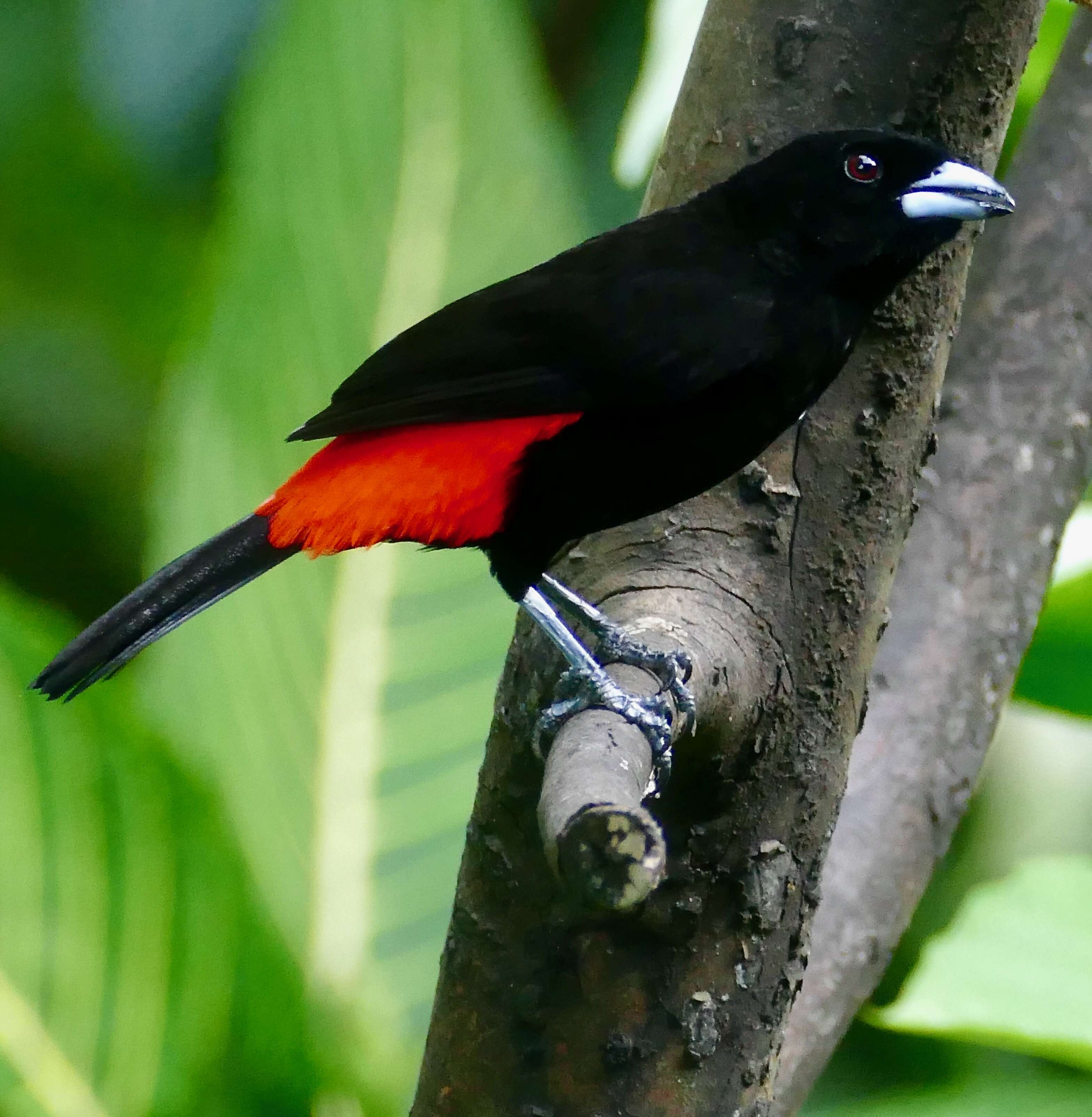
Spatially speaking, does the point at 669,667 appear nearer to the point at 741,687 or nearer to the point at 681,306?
the point at 741,687

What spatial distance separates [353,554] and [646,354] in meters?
1.19

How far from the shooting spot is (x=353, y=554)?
2.98 metres

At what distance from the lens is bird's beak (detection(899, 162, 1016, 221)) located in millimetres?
1997

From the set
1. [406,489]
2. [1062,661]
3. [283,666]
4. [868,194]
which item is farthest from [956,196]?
[1062,661]

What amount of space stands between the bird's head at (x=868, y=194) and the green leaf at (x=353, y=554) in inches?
40.0

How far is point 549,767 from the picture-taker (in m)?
1.37

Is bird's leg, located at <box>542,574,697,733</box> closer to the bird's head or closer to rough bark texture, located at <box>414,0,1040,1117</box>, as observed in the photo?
rough bark texture, located at <box>414,0,1040,1117</box>

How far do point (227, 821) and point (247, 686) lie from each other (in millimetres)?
300

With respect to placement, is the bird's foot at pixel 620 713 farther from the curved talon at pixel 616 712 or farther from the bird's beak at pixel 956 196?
the bird's beak at pixel 956 196

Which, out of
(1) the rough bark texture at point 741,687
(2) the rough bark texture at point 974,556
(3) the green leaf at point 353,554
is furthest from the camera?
(3) the green leaf at point 353,554

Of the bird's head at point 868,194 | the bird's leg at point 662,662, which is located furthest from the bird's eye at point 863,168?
the bird's leg at point 662,662

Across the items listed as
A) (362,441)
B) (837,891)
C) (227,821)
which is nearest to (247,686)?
(227,821)

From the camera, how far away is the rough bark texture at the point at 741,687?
1930 millimetres

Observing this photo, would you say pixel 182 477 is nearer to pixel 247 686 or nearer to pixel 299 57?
pixel 247 686
